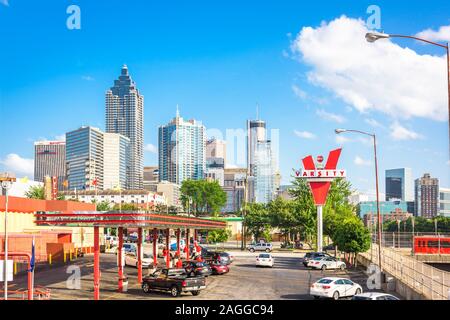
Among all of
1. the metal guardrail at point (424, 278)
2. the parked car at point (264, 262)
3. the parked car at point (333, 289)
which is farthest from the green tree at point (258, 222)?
the parked car at point (333, 289)

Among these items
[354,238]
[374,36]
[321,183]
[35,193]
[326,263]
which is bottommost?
[326,263]

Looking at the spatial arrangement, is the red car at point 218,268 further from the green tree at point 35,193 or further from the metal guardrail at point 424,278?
the green tree at point 35,193

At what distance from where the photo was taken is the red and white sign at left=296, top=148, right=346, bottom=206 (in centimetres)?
7800

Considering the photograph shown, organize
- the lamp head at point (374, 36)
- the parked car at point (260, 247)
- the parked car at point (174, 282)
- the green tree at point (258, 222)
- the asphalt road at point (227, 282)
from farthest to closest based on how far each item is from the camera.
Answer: the green tree at point (258, 222) < the parked car at point (260, 247) < the asphalt road at point (227, 282) < the parked car at point (174, 282) < the lamp head at point (374, 36)

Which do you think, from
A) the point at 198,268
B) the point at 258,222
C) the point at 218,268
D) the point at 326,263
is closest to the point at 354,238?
the point at 326,263

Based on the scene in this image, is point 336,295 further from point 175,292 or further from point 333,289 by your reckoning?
point 175,292

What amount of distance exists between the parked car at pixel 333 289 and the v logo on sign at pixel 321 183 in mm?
41324

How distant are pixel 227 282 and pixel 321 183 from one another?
35.2 m

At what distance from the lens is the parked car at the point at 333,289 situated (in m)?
35.5

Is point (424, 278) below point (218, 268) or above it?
above

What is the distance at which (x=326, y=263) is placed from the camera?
6084 cm

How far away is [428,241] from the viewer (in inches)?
3356
